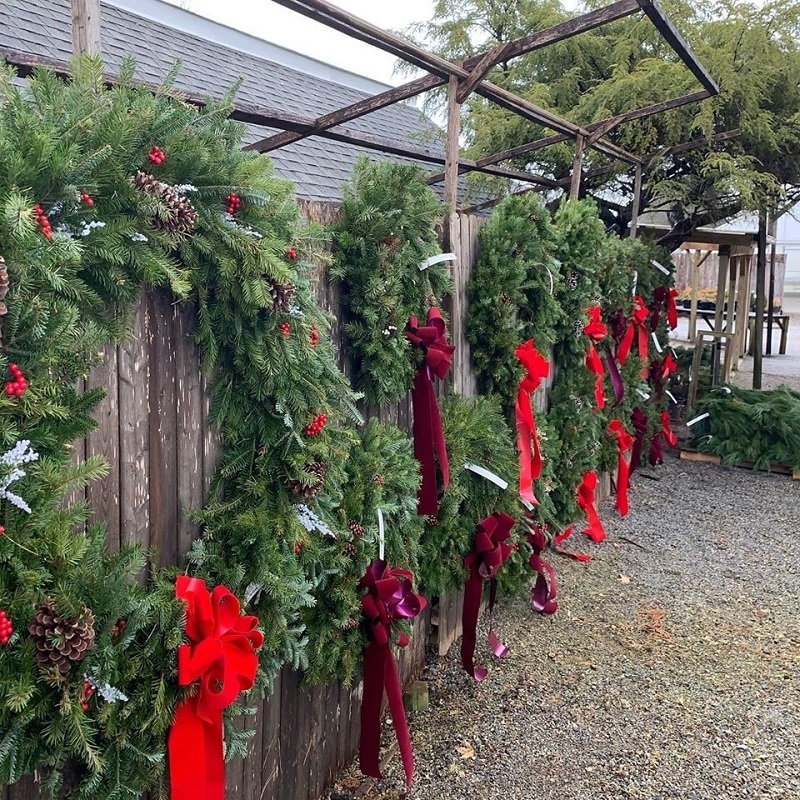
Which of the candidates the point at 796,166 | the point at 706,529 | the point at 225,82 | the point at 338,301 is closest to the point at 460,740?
the point at 338,301

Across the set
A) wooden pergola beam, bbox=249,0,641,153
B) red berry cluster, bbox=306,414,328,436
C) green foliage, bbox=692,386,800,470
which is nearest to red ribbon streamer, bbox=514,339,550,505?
wooden pergola beam, bbox=249,0,641,153

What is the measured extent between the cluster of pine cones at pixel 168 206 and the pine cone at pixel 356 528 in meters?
1.23

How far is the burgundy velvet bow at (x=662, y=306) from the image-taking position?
704 centimetres

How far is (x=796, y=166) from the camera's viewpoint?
7469mm

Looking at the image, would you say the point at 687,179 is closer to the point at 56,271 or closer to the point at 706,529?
the point at 706,529

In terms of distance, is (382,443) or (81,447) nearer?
(81,447)

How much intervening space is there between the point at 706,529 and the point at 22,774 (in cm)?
542

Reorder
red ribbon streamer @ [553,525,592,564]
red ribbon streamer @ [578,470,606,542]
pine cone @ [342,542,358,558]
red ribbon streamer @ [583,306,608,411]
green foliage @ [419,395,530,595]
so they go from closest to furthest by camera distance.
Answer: pine cone @ [342,542,358,558], green foliage @ [419,395,530,595], red ribbon streamer @ [583,306,608,411], red ribbon streamer @ [553,525,592,564], red ribbon streamer @ [578,470,606,542]

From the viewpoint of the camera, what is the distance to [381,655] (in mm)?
2756

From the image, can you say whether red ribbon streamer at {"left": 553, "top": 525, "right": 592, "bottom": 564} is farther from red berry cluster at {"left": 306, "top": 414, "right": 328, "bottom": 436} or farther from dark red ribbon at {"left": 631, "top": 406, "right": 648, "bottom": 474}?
red berry cluster at {"left": 306, "top": 414, "right": 328, "bottom": 436}

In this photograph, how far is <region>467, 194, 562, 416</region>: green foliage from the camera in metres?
3.74

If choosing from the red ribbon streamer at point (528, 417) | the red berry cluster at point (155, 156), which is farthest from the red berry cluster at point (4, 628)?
the red ribbon streamer at point (528, 417)

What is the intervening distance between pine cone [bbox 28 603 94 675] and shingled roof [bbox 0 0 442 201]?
5605mm

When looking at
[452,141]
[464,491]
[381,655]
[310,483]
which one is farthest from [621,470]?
[310,483]
